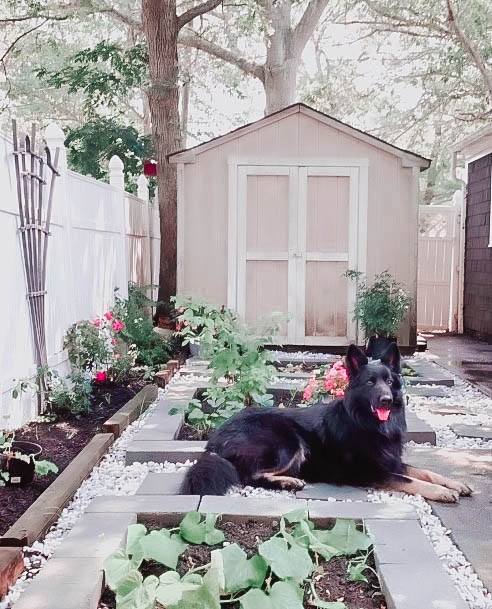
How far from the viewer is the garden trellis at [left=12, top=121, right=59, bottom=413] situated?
5422 millimetres

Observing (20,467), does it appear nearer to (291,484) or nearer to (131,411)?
(291,484)

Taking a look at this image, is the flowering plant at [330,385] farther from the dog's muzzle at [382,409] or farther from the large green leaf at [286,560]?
the large green leaf at [286,560]

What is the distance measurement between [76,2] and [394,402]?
43.5ft

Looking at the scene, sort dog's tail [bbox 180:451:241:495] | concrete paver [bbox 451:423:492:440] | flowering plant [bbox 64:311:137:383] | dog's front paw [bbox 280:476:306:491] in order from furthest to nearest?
1. flowering plant [bbox 64:311:137:383]
2. concrete paver [bbox 451:423:492:440]
3. dog's front paw [bbox 280:476:306:491]
4. dog's tail [bbox 180:451:241:495]

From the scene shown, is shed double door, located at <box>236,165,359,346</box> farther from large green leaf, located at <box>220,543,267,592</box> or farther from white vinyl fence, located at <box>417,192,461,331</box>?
large green leaf, located at <box>220,543,267,592</box>

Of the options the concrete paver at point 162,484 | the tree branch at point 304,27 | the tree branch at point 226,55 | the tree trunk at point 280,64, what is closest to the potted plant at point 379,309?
the concrete paver at point 162,484

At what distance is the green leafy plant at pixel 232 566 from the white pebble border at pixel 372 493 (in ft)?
1.19

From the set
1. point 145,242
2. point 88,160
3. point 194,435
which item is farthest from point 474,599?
point 88,160

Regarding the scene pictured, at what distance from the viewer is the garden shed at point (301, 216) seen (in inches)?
372

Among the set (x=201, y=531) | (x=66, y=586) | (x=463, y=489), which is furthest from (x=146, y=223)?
(x=66, y=586)

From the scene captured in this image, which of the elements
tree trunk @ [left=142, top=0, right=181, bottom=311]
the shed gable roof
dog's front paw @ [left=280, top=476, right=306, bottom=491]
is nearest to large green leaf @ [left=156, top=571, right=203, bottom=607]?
dog's front paw @ [left=280, top=476, right=306, bottom=491]

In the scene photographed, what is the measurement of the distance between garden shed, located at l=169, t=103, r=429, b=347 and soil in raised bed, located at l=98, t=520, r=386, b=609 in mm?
6415

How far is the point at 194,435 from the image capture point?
5.10 meters

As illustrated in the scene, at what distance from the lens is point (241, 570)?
2.61m
